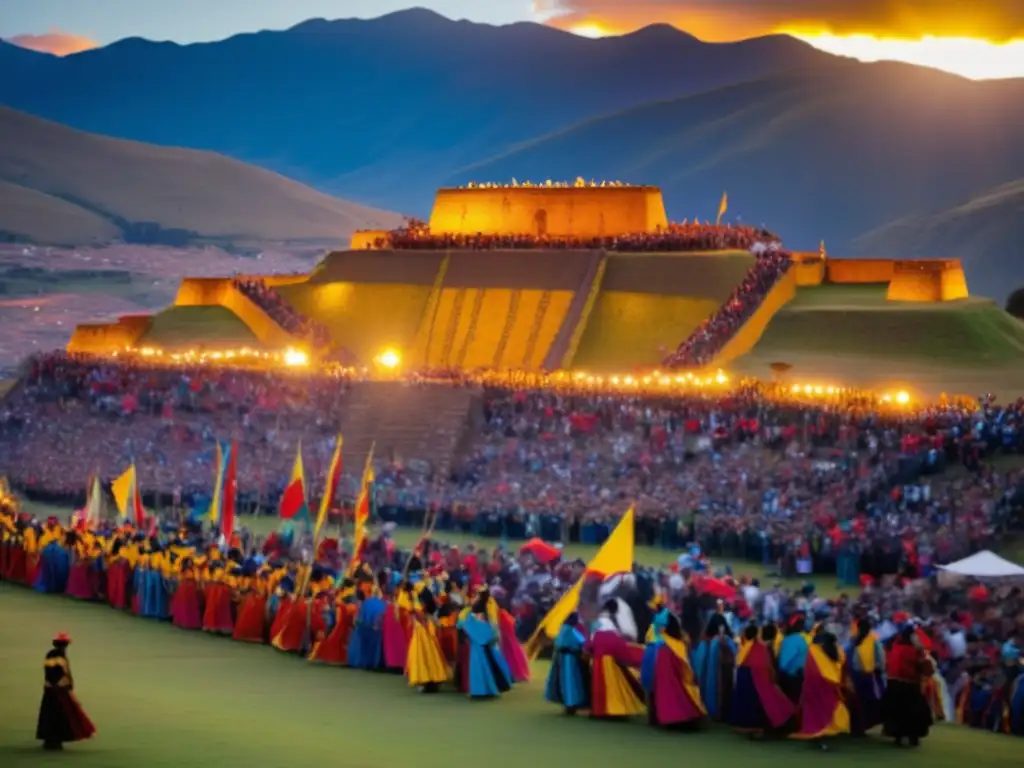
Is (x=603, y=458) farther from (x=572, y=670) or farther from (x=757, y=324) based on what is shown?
(x=572, y=670)

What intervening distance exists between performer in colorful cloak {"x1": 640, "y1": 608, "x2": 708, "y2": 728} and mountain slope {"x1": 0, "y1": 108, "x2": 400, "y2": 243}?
10453cm

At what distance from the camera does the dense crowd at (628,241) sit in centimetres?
5353

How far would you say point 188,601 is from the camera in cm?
2691

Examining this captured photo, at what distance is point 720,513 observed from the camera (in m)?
36.0

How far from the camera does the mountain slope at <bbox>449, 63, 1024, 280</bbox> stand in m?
157

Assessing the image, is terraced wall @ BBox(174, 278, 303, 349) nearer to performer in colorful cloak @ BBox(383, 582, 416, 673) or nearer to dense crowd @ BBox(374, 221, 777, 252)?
dense crowd @ BBox(374, 221, 777, 252)

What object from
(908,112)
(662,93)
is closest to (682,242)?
(908,112)

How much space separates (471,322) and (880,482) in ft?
62.8

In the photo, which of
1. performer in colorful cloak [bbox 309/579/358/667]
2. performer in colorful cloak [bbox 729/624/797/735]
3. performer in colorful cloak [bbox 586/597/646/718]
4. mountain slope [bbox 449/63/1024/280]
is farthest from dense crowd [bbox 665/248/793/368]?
mountain slope [bbox 449/63/1024/280]

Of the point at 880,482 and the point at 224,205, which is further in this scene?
the point at 224,205

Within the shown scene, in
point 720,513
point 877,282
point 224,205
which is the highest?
point 224,205

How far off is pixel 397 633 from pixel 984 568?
8.15 meters

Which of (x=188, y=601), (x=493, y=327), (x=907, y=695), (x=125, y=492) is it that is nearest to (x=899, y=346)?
(x=493, y=327)

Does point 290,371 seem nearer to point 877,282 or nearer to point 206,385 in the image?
point 206,385
